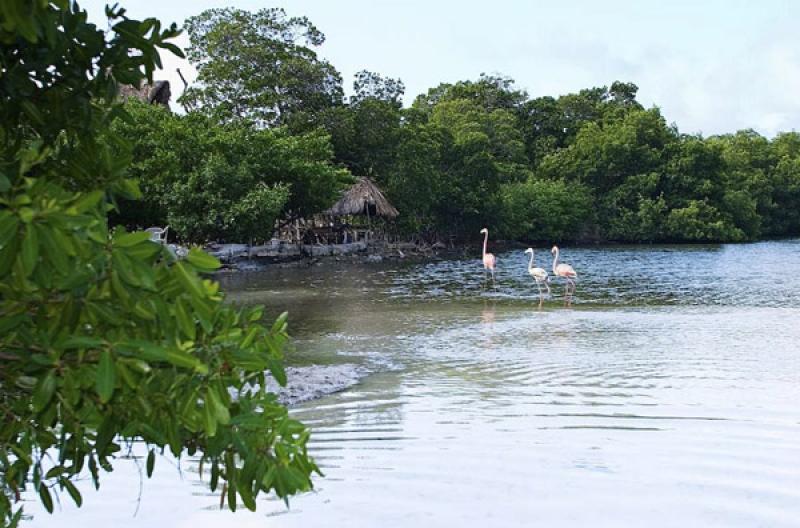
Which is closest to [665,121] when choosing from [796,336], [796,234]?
[796,234]

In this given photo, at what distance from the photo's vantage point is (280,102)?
31.2 metres

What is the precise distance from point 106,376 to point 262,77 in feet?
99.2

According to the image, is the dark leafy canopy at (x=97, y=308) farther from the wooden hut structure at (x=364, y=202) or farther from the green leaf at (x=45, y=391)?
the wooden hut structure at (x=364, y=202)

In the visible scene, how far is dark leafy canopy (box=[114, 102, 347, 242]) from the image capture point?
22828 millimetres

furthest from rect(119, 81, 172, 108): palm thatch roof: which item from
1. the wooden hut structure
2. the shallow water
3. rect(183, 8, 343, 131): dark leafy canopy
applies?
the shallow water

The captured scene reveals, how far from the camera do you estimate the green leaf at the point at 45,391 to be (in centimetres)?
153

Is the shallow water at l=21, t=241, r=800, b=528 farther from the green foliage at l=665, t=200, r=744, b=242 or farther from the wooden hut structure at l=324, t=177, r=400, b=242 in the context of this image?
the green foliage at l=665, t=200, r=744, b=242

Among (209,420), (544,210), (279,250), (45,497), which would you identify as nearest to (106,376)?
(209,420)

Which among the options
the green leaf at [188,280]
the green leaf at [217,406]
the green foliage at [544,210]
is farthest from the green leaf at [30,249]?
the green foliage at [544,210]

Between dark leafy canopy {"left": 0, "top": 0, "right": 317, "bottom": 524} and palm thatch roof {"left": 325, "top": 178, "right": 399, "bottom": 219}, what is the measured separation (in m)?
28.9

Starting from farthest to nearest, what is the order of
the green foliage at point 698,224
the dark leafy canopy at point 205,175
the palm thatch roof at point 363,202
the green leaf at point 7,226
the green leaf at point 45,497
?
1. the green foliage at point 698,224
2. the palm thatch roof at point 363,202
3. the dark leafy canopy at point 205,175
4. the green leaf at point 45,497
5. the green leaf at point 7,226

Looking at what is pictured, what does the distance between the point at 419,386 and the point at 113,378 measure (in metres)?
6.73

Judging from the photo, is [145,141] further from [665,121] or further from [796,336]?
[665,121]

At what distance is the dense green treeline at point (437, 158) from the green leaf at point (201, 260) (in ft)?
46.3
